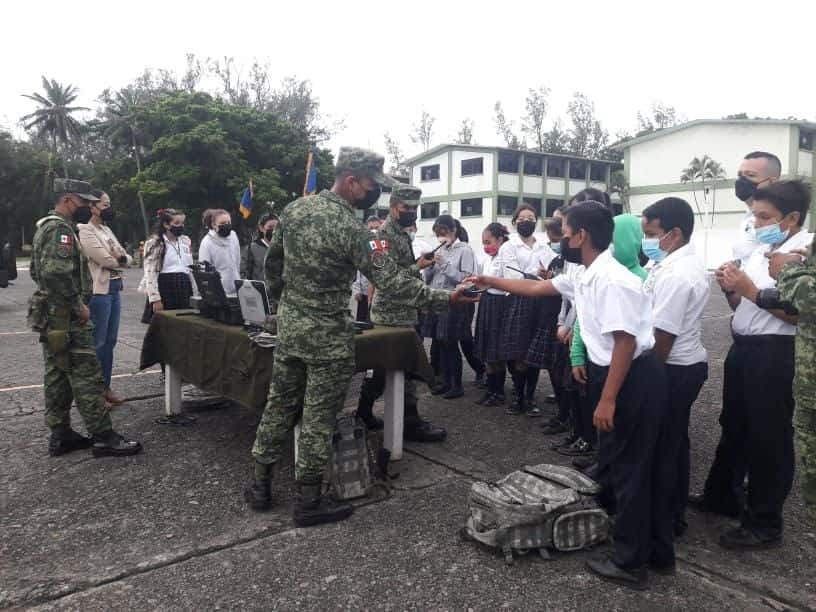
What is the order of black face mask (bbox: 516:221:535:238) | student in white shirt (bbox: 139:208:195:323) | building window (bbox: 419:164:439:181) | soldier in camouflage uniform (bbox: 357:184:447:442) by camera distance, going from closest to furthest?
soldier in camouflage uniform (bbox: 357:184:447:442)
black face mask (bbox: 516:221:535:238)
student in white shirt (bbox: 139:208:195:323)
building window (bbox: 419:164:439:181)

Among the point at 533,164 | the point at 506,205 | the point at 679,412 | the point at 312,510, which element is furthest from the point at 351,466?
the point at 533,164

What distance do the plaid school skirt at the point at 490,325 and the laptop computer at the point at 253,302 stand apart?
6.91 feet

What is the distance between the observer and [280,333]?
10.9ft

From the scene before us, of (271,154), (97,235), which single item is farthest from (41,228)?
(271,154)

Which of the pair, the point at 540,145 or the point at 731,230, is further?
the point at 540,145

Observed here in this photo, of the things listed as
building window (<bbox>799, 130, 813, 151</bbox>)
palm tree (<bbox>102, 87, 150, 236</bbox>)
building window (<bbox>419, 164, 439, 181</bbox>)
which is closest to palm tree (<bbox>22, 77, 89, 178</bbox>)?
palm tree (<bbox>102, 87, 150, 236</bbox>)

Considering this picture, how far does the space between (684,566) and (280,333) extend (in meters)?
2.29

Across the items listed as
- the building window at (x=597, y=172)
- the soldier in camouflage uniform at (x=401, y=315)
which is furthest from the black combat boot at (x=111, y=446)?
the building window at (x=597, y=172)

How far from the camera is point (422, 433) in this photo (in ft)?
15.2

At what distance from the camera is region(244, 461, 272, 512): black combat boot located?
3.40m

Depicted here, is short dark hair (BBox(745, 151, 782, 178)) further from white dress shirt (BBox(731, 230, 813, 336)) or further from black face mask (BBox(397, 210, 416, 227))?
black face mask (BBox(397, 210, 416, 227))

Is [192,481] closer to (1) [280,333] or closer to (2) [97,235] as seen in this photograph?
(1) [280,333]

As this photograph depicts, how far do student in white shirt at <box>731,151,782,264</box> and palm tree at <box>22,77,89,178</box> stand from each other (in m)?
64.6

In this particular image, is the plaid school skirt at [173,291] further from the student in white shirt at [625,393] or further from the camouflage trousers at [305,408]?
the student in white shirt at [625,393]
